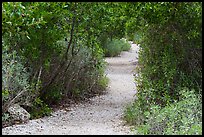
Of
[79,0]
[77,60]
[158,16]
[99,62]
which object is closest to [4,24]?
[79,0]

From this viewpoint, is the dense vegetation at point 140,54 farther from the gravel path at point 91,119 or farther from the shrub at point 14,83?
the gravel path at point 91,119

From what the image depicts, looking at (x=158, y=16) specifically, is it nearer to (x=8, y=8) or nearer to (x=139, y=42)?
(x=139, y=42)

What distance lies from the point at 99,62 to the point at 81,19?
3.44m

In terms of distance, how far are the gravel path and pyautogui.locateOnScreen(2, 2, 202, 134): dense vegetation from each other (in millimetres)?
381

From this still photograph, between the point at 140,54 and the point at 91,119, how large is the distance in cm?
162

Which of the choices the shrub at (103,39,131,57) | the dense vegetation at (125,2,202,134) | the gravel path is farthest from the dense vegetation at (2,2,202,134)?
the shrub at (103,39,131,57)

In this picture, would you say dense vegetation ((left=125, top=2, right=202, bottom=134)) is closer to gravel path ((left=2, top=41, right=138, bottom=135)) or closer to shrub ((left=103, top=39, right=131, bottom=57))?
gravel path ((left=2, top=41, right=138, bottom=135))

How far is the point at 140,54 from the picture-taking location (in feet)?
28.8

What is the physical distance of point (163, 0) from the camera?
6.71 meters

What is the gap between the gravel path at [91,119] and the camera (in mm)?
6719

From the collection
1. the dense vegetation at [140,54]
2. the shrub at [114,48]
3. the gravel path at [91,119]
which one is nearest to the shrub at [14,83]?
the dense vegetation at [140,54]

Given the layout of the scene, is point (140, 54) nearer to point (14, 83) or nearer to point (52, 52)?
point (52, 52)

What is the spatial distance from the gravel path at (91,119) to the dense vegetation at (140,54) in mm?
381

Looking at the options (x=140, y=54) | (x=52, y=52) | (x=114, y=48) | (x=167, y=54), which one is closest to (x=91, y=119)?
(x=140, y=54)
